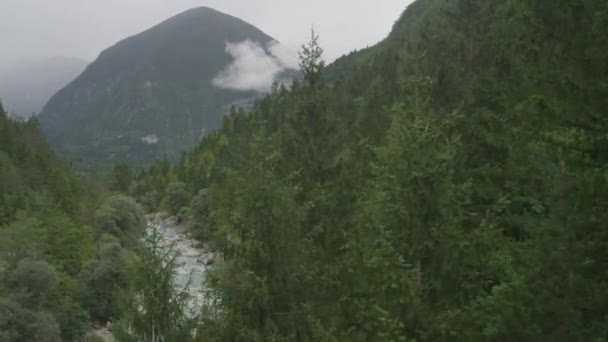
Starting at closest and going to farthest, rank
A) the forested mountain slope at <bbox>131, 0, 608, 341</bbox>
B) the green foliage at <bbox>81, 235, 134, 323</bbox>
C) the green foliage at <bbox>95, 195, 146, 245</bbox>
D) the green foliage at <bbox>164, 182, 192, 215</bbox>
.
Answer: the forested mountain slope at <bbox>131, 0, 608, 341</bbox> → the green foliage at <bbox>81, 235, 134, 323</bbox> → the green foliage at <bbox>95, 195, 146, 245</bbox> → the green foliage at <bbox>164, 182, 192, 215</bbox>

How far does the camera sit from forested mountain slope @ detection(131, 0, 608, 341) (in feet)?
20.3

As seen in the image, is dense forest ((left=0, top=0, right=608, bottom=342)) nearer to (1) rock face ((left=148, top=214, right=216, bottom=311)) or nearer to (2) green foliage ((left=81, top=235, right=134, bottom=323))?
(2) green foliage ((left=81, top=235, right=134, bottom=323))

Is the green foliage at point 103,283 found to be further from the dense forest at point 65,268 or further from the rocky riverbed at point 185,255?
the rocky riverbed at point 185,255

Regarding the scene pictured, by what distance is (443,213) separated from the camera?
9.26m

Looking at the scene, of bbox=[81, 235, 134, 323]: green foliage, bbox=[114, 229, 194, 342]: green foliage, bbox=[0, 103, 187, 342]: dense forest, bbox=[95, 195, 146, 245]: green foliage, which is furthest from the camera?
bbox=[95, 195, 146, 245]: green foliage

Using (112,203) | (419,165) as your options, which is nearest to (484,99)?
(419,165)

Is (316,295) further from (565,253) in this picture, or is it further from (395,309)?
(565,253)

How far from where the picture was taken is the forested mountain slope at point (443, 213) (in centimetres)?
620

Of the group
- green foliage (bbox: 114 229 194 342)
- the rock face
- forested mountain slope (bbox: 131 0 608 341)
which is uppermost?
forested mountain slope (bbox: 131 0 608 341)

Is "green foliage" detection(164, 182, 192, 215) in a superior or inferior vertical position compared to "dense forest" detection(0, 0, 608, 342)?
inferior

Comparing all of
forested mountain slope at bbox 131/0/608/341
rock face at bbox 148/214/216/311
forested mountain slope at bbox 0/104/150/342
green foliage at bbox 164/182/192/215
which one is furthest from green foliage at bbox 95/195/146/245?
forested mountain slope at bbox 131/0/608/341

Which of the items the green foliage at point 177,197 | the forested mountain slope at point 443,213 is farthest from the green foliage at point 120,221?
the forested mountain slope at point 443,213

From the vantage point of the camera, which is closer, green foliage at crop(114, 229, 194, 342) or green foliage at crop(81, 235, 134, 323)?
green foliage at crop(114, 229, 194, 342)

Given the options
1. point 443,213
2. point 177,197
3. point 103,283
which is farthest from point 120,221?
point 443,213
